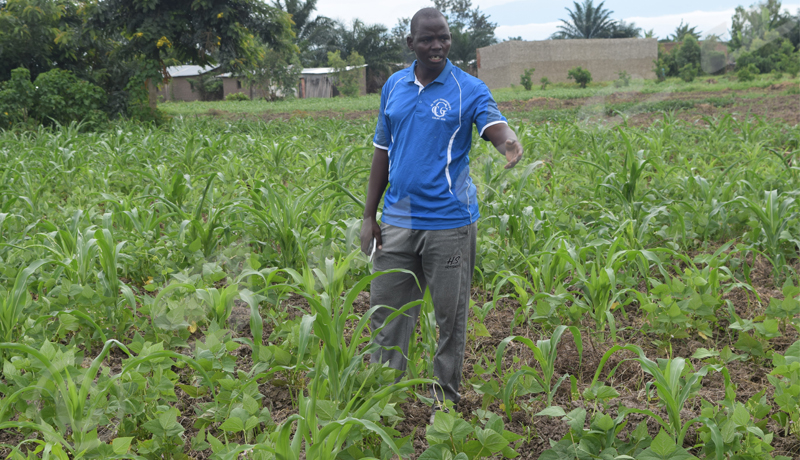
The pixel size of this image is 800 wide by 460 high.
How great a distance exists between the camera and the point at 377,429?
1.44 m

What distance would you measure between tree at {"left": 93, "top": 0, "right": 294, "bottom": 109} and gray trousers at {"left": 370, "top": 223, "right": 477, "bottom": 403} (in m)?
12.2

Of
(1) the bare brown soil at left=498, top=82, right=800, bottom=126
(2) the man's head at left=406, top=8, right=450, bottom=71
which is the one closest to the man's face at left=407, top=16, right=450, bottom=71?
(2) the man's head at left=406, top=8, right=450, bottom=71

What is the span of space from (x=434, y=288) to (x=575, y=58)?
3722 centimetres

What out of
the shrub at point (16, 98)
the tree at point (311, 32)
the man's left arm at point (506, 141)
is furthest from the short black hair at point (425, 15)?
the tree at point (311, 32)

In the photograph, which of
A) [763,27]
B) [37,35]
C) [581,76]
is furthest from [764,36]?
[37,35]

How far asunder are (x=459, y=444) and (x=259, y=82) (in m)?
33.2

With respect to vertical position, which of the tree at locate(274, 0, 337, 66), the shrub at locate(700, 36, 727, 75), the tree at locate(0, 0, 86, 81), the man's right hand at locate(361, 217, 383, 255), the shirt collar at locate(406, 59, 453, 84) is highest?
the tree at locate(274, 0, 337, 66)

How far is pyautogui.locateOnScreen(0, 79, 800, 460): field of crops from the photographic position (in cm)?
173

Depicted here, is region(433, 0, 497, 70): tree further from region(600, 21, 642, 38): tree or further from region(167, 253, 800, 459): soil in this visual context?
region(167, 253, 800, 459): soil

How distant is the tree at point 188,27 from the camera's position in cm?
1277

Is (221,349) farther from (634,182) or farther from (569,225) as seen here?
(634,182)

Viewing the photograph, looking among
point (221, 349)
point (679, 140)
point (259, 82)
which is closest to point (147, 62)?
point (679, 140)

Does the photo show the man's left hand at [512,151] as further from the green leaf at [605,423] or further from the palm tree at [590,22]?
the palm tree at [590,22]

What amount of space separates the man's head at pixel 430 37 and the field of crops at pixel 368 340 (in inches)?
29.3
